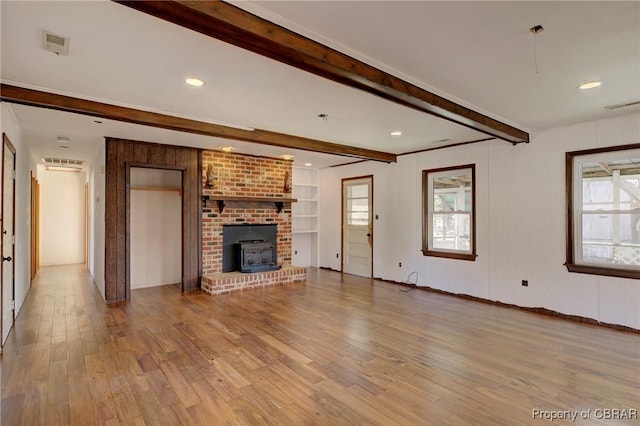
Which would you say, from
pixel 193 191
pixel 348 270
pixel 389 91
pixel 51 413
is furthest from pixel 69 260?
pixel 389 91

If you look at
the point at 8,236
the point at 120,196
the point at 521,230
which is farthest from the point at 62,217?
the point at 521,230

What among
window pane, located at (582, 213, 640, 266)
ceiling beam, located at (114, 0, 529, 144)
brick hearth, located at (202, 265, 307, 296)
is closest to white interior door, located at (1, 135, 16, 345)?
brick hearth, located at (202, 265, 307, 296)

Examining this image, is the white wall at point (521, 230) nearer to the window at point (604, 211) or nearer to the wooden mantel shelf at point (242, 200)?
the window at point (604, 211)

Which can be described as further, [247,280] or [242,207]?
[242,207]

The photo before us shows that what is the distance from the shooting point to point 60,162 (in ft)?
23.6

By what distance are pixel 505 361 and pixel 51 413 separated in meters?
3.54

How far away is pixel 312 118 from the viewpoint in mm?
4102

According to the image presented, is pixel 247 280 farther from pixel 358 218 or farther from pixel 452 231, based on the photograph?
pixel 452 231

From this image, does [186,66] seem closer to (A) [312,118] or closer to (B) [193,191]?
(A) [312,118]

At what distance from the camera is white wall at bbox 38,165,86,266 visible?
863 centimetres

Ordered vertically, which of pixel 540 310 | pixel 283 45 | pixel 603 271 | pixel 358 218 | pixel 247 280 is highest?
pixel 283 45

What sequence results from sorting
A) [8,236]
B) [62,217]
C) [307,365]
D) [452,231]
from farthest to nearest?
[62,217] < [452,231] < [8,236] < [307,365]

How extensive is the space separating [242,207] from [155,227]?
1.58 meters

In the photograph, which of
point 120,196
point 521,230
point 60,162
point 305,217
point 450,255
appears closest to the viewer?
point 521,230
